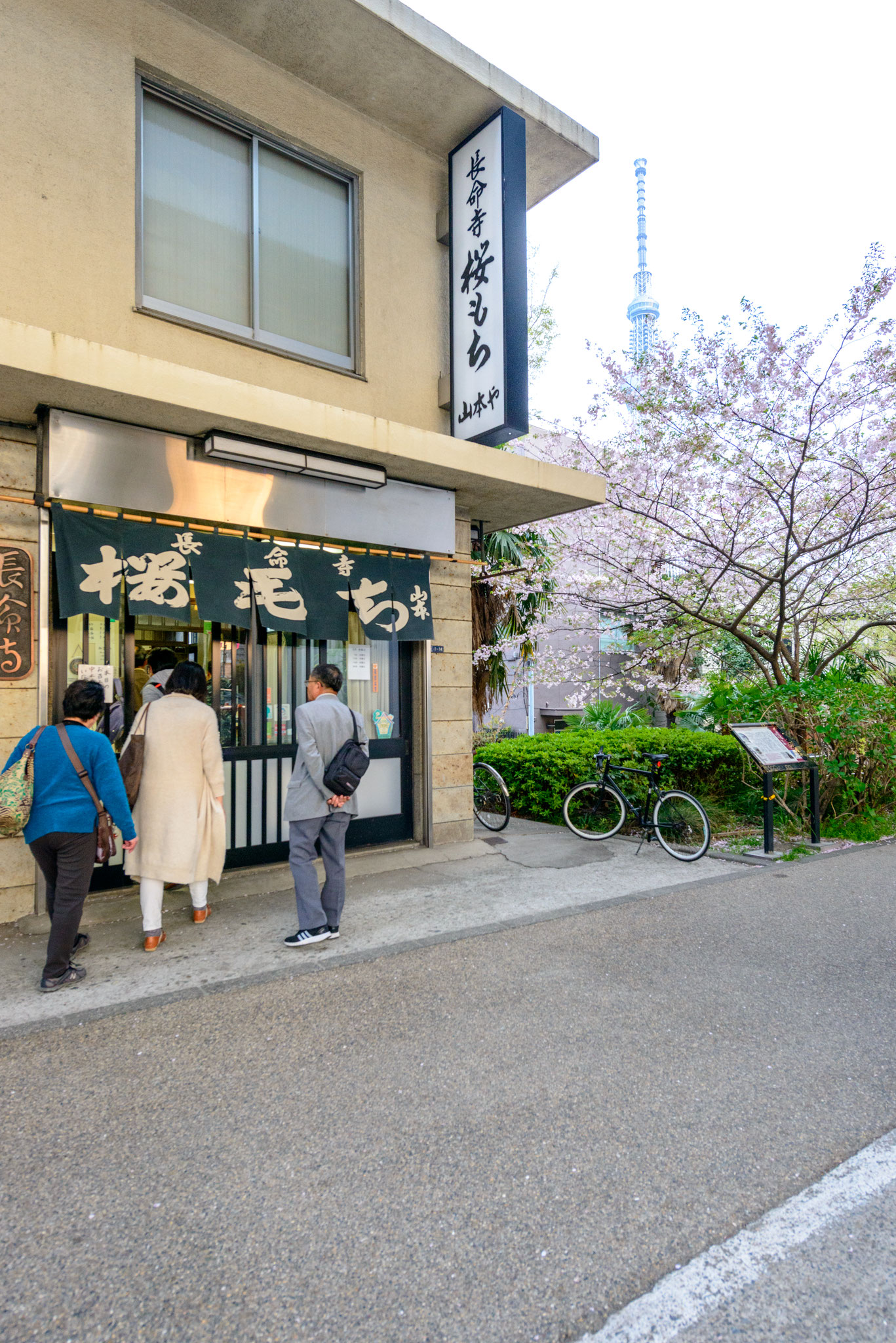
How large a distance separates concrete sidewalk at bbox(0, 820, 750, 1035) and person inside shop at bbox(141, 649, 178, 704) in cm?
175

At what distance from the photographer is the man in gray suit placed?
5.27 m

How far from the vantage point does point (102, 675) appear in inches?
248

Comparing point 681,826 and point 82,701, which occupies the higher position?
point 82,701

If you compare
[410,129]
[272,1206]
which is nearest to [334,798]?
[272,1206]

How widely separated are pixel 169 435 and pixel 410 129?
4.54 meters

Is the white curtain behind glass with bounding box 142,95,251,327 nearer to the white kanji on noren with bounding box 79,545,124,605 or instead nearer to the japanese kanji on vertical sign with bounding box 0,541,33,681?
the white kanji on noren with bounding box 79,545,124,605

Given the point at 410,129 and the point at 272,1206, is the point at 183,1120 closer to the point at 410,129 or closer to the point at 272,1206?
the point at 272,1206

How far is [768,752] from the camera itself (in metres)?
8.55

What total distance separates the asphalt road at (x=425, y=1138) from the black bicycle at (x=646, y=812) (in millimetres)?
2996

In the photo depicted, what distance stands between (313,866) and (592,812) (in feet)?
16.1

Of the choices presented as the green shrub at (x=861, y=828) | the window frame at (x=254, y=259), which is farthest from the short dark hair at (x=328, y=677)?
the green shrub at (x=861, y=828)

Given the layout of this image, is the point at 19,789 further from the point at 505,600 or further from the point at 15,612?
the point at 505,600

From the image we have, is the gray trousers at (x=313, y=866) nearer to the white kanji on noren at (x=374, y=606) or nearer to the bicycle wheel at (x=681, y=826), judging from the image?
the white kanji on noren at (x=374, y=606)

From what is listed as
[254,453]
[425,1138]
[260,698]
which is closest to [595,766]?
[260,698]
